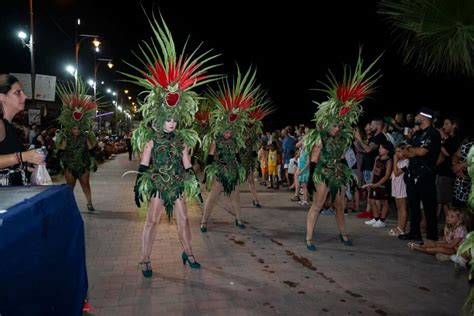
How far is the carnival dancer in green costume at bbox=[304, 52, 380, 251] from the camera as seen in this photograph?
6297 millimetres

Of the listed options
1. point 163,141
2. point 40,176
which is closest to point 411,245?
point 163,141

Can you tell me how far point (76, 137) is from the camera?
877 centimetres

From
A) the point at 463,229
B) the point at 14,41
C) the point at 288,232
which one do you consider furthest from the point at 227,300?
the point at 14,41

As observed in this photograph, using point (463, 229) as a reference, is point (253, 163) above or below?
above

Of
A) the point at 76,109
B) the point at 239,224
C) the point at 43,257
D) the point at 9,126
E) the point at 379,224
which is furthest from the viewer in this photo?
the point at 76,109

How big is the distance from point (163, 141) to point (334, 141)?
9.13ft

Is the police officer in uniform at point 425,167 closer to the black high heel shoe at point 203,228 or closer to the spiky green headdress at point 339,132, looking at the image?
the spiky green headdress at point 339,132

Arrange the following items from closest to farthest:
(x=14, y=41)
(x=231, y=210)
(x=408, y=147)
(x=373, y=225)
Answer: (x=408, y=147)
(x=373, y=225)
(x=231, y=210)
(x=14, y=41)

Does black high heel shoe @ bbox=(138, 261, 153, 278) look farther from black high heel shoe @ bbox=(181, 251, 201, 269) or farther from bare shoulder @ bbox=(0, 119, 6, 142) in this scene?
bare shoulder @ bbox=(0, 119, 6, 142)

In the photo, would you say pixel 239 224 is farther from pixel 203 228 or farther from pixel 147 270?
pixel 147 270

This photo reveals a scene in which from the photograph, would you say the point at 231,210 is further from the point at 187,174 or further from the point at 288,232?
the point at 187,174

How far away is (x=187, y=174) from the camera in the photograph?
536cm

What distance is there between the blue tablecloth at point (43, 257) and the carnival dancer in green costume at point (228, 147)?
4043 mm

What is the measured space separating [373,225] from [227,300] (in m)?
4.57
